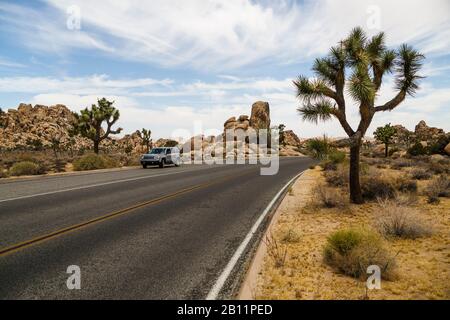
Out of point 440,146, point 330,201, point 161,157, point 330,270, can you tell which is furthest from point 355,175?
point 440,146

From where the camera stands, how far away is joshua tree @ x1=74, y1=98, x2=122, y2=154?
39.9m

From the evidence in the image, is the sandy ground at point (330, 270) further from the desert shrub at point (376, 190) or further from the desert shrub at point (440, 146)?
the desert shrub at point (440, 146)

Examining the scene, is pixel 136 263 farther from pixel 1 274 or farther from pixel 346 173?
pixel 346 173

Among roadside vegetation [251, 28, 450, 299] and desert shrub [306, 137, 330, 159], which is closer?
roadside vegetation [251, 28, 450, 299]

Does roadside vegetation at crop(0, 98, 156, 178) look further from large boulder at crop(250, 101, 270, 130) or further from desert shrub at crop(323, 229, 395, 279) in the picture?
large boulder at crop(250, 101, 270, 130)

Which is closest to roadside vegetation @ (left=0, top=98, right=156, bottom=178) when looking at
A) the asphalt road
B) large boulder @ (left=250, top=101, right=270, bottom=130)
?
the asphalt road

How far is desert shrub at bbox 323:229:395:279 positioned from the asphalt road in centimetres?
197

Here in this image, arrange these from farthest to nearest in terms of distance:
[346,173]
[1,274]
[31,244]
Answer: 1. [346,173]
2. [31,244]
3. [1,274]

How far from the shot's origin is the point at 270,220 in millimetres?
9188

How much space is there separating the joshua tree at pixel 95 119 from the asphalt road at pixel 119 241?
28837mm

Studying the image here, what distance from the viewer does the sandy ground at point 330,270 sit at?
4730mm
